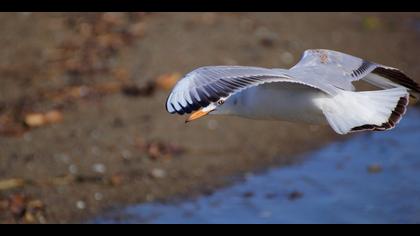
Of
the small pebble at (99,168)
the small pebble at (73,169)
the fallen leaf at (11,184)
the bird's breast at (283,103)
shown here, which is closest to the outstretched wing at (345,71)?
the bird's breast at (283,103)

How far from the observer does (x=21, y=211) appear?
21.3 ft

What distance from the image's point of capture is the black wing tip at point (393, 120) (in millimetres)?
4371

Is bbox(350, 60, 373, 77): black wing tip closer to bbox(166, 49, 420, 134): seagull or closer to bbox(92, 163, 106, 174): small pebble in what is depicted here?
bbox(166, 49, 420, 134): seagull

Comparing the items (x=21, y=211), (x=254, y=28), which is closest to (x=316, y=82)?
(x=21, y=211)

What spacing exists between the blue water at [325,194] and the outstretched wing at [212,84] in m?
2.31

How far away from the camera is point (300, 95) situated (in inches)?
188

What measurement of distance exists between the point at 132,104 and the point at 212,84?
3.76m

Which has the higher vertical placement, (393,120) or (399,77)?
(399,77)

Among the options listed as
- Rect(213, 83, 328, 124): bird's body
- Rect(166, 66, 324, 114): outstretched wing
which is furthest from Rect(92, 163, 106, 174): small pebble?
Rect(166, 66, 324, 114): outstretched wing

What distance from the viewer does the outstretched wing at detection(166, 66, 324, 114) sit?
4.24 metres

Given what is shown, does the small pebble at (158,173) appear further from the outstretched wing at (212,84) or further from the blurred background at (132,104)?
the outstretched wing at (212,84)

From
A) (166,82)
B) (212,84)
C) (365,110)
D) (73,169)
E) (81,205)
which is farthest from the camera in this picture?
(166,82)

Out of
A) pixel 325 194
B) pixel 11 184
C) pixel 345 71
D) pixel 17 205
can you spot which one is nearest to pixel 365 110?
pixel 345 71

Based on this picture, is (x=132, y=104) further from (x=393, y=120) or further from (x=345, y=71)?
(x=393, y=120)
